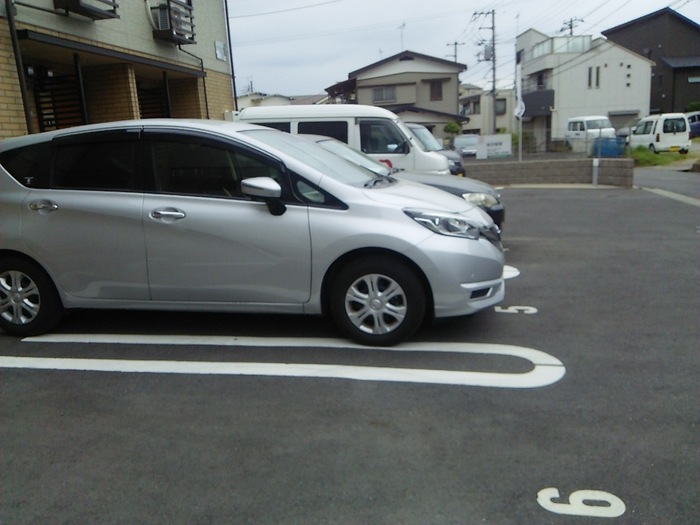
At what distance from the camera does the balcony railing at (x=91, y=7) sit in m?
9.04

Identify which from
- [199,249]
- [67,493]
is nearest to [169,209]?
[199,249]

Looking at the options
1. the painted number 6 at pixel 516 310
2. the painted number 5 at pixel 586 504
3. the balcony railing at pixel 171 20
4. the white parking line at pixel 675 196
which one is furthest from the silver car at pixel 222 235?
the white parking line at pixel 675 196

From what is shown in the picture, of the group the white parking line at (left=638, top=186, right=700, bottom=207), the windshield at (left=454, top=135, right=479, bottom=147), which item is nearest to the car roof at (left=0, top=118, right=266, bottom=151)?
the white parking line at (left=638, top=186, right=700, bottom=207)

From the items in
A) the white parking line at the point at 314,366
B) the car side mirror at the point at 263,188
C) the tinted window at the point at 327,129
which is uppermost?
the tinted window at the point at 327,129

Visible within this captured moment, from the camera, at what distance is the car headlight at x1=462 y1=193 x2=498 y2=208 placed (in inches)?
287

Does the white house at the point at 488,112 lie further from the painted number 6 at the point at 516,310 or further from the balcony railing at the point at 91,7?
the painted number 6 at the point at 516,310

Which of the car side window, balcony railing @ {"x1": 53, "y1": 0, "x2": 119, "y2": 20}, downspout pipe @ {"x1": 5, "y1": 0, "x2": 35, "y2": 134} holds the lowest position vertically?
the car side window

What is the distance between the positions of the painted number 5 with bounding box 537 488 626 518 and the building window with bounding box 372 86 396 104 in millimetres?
43352

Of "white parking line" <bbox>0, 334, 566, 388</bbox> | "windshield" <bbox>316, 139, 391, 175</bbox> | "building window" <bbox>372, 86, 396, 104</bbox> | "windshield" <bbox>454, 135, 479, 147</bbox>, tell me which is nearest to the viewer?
"white parking line" <bbox>0, 334, 566, 388</bbox>

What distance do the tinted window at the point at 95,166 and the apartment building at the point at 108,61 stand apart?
4.04m

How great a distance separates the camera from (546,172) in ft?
59.7

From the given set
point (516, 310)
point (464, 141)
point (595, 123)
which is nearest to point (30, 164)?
point (516, 310)

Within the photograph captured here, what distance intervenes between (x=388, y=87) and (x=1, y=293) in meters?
41.6

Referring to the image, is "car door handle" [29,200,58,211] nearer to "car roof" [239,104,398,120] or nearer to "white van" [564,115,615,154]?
"car roof" [239,104,398,120]
